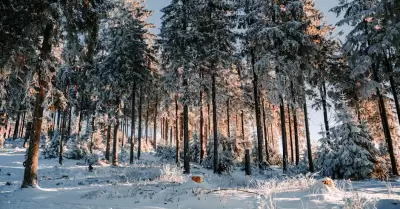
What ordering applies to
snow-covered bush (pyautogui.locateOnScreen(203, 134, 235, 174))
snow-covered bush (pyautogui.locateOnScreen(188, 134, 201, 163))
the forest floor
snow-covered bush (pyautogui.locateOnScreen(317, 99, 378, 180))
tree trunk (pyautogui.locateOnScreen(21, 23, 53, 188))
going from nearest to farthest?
1. the forest floor
2. tree trunk (pyautogui.locateOnScreen(21, 23, 53, 188))
3. snow-covered bush (pyautogui.locateOnScreen(317, 99, 378, 180))
4. snow-covered bush (pyautogui.locateOnScreen(203, 134, 235, 174))
5. snow-covered bush (pyautogui.locateOnScreen(188, 134, 201, 163))

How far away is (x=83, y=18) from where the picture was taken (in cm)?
1277

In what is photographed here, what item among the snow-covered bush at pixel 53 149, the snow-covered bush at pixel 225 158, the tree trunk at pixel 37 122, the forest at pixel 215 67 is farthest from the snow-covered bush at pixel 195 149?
the tree trunk at pixel 37 122

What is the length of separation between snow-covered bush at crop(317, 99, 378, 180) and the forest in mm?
57

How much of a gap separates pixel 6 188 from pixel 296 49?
60.3 feet

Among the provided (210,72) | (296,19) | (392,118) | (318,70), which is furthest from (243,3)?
(392,118)

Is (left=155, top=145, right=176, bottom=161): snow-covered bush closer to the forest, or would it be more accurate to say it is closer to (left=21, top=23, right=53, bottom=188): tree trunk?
the forest

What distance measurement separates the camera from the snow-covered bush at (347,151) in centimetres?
1529

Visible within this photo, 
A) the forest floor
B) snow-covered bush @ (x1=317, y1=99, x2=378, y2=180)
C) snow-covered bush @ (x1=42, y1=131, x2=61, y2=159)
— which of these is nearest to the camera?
the forest floor

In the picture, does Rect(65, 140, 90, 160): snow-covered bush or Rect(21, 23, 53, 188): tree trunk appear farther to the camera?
Rect(65, 140, 90, 160): snow-covered bush

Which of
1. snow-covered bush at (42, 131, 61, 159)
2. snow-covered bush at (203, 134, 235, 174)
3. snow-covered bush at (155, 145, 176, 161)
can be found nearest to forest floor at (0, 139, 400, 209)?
snow-covered bush at (203, 134, 235, 174)

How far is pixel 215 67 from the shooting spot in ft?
68.7

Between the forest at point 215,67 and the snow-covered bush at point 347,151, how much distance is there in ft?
0.19

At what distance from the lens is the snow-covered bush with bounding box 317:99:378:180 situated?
1529 centimetres

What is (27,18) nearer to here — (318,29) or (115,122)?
(115,122)
